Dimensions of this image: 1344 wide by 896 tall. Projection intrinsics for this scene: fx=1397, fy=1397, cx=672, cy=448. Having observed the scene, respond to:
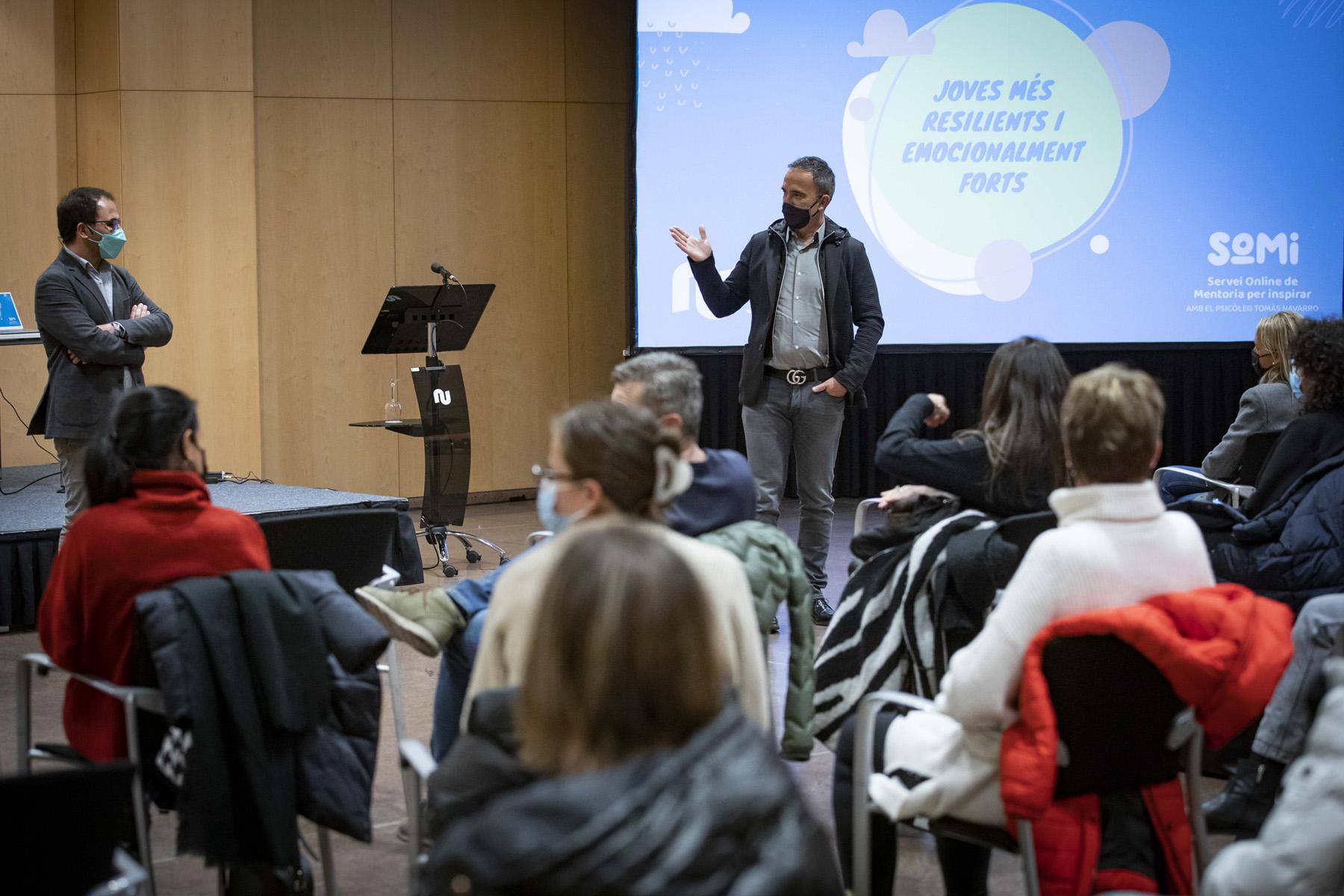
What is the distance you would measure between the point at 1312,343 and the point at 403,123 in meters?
5.84

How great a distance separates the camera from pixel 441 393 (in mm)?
6406

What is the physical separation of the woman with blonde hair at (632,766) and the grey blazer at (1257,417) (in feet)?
12.5

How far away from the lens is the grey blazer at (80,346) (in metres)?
5.08

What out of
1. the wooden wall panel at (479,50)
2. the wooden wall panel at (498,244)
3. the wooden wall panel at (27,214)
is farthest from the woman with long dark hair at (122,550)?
the wooden wall panel at (479,50)

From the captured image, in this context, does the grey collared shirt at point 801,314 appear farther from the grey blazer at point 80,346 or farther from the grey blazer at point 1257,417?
the grey blazer at point 80,346

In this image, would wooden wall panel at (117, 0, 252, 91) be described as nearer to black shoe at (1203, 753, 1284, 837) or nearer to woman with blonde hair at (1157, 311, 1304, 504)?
woman with blonde hair at (1157, 311, 1304, 504)

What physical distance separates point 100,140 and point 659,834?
23.5 ft

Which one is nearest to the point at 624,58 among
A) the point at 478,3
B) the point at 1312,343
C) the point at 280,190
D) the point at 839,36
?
the point at 478,3

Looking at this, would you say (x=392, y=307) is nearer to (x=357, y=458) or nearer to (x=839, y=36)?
(x=357, y=458)

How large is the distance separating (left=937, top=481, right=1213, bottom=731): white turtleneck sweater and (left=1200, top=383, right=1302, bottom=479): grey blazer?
108 inches

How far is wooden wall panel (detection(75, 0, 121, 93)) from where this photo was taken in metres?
7.24

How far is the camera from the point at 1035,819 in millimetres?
2105

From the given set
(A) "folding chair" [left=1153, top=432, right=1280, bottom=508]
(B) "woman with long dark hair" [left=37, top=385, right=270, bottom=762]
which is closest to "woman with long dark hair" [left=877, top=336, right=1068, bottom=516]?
(B) "woman with long dark hair" [left=37, top=385, right=270, bottom=762]

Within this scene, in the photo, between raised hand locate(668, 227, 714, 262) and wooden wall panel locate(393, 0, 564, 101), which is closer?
raised hand locate(668, 227, 714, 262)
